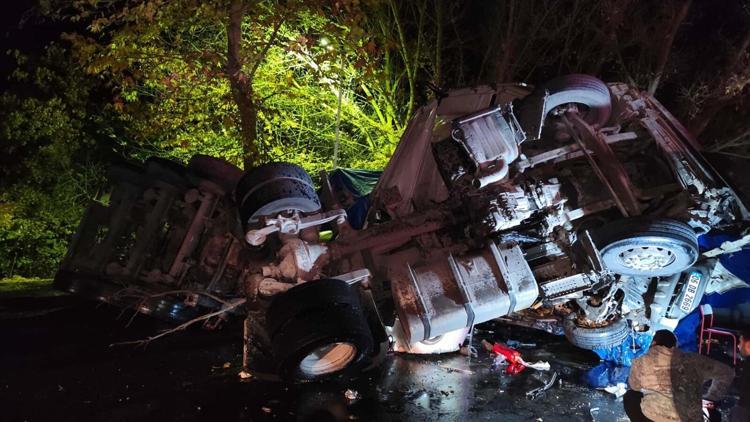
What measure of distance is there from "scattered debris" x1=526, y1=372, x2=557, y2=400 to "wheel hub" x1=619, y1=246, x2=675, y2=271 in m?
1.39

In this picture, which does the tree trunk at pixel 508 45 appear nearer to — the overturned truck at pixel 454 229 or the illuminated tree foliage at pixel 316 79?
the illuminated tree foliage at pixel 316 79

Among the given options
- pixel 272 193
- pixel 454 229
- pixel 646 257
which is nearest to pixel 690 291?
pixel 646 257

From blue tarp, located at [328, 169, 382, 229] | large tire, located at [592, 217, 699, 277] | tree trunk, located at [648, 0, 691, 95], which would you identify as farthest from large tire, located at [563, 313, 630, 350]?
tree trunk, located at [648, 0, 691, 95]

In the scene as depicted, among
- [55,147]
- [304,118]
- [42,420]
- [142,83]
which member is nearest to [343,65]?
[304,118]

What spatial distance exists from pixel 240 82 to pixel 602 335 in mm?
7407

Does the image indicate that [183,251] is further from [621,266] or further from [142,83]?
[142,83]

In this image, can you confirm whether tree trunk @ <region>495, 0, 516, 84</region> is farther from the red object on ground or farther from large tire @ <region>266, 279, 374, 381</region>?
large tire @ <region>266, 279, 374, 381</region>

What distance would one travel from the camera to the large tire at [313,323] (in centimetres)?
370

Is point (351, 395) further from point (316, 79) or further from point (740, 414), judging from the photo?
point (316, 79)

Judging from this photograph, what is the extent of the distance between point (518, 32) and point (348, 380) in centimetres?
982

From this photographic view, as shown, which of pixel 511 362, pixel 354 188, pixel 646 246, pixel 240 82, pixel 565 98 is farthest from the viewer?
pixel 240 82

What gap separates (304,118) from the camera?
13.0m

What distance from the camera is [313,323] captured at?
372 centimetres

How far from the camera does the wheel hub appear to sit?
428cm
